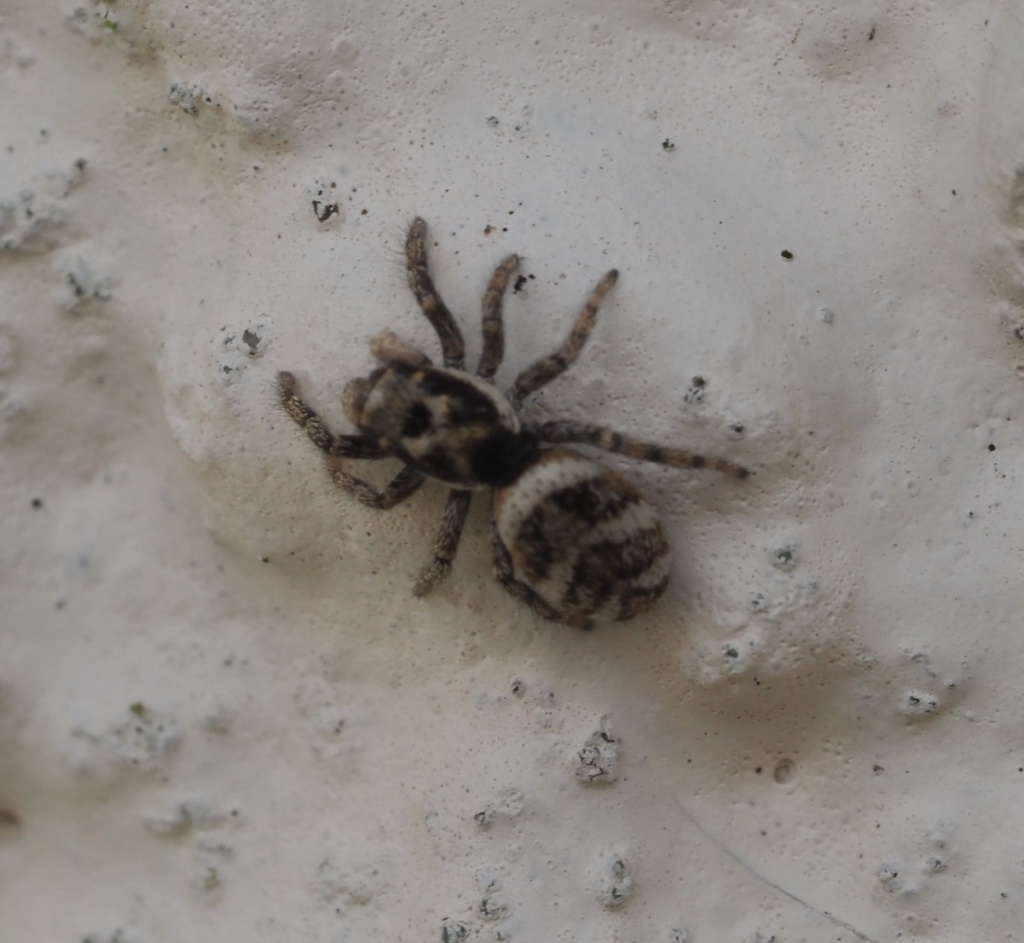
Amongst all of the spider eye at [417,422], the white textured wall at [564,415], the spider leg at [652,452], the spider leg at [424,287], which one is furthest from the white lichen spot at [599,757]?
the spider leg at [424,287]

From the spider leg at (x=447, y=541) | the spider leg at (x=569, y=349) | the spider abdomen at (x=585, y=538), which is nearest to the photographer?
the spider abdomen at (x=585, y=538)

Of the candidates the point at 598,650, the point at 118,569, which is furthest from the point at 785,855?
the point at 118,569

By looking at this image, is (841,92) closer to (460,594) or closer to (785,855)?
(460,594)

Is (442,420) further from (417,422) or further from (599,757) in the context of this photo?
(599,757)

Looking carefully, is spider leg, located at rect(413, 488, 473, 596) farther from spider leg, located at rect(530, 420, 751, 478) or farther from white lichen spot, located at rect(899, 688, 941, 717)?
white lichen spot, located at rect(899, 688, 941, 717)

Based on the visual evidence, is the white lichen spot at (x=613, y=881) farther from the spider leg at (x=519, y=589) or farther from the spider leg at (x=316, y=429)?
the spider leg at (x=316, y=429)

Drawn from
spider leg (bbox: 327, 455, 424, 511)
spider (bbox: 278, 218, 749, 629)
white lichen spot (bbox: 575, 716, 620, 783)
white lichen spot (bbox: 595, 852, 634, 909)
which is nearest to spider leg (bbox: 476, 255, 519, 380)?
spider (bbox: 278, 218, 749, 629)

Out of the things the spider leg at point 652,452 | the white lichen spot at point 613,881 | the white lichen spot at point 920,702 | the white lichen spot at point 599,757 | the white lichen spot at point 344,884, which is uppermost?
the spider leg at point 652,452

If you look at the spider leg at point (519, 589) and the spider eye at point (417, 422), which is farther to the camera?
the spider leg at point (519, 589)
